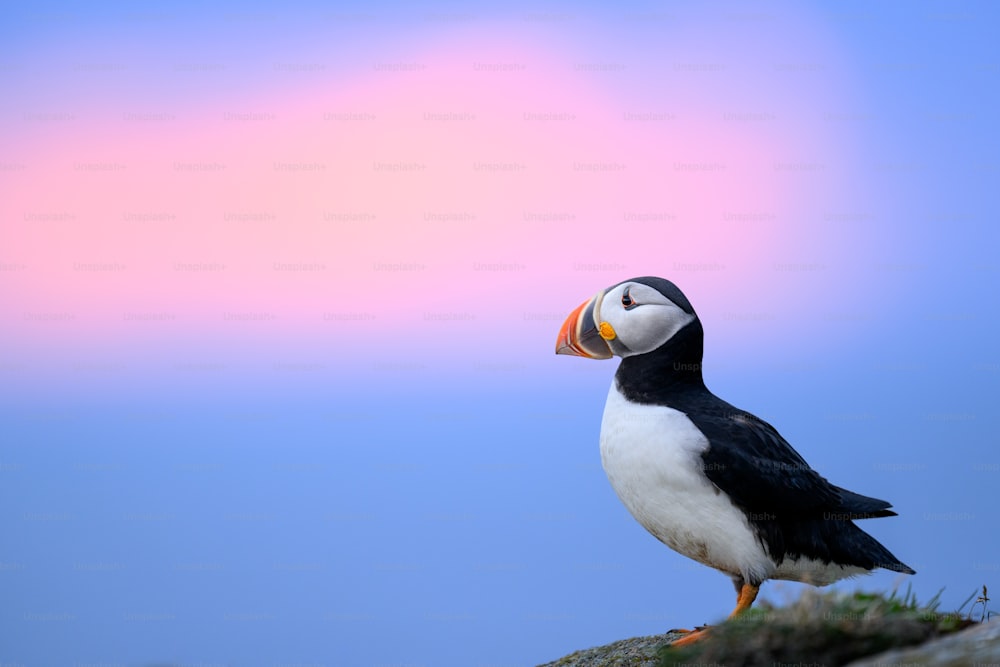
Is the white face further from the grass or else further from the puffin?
the grass

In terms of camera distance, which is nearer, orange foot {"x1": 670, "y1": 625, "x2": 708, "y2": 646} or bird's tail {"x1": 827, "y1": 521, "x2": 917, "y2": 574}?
orange foot {"x1": 670, "y1": 625, "x2": 708, "y2": 646}

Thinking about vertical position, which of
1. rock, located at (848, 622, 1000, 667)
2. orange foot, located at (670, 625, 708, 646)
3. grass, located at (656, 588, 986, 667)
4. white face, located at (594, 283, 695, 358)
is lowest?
rock, located at (848, 622, 1000, 667)

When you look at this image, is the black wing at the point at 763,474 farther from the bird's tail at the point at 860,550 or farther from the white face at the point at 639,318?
the white face at the point at 639,318

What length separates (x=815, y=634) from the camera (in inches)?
191

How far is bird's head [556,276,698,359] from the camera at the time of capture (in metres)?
7.70

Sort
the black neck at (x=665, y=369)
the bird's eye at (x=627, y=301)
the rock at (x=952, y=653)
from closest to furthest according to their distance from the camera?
the rock at (x=952, y=653) → the black neck at (x=665, y=369) → the bird's eye at (x=627, y=301)

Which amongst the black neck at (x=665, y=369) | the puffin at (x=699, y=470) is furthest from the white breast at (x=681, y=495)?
the black neck at (x=665, y=369)

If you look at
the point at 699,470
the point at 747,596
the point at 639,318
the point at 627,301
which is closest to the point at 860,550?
the point at 747,596

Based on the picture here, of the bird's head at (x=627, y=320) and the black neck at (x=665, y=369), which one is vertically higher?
the bird's head at (x=627, y=320)

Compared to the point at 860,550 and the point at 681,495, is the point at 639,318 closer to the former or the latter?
the point at 681,495

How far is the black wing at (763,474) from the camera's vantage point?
7.22 metres

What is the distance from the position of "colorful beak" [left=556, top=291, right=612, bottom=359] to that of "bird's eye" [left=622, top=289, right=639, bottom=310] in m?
0.21

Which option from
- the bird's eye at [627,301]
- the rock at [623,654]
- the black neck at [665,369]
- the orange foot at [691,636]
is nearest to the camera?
the orange foot at [691,636]

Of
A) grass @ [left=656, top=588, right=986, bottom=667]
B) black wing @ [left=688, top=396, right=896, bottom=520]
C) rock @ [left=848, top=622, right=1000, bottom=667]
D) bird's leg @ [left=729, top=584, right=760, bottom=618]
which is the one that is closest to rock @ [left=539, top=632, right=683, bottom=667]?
bird's leg @ [left=729, top=584, right=760, bottom=618]
